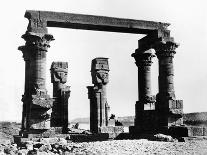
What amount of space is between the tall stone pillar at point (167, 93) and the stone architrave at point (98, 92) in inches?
162

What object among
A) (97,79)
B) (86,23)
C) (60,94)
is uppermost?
(86,23)

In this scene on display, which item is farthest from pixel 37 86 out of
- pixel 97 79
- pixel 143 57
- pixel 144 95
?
pixel 143 57

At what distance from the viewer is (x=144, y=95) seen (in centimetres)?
2048

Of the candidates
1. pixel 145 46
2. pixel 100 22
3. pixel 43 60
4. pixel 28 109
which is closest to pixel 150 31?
pixel 145 46

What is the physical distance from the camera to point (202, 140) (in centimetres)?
1507

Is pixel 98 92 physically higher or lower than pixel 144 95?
higher

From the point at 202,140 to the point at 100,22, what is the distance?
717 centimetres

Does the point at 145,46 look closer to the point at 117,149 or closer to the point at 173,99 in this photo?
the point at 173,99

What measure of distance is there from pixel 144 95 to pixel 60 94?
550 cm

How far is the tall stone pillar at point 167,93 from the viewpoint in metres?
17.3

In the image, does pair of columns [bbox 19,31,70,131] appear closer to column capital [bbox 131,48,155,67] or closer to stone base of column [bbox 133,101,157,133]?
stone base of column [bbox 133,101,157,133]

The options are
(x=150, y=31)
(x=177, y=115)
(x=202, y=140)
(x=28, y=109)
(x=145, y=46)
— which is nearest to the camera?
(x=202, y=140)

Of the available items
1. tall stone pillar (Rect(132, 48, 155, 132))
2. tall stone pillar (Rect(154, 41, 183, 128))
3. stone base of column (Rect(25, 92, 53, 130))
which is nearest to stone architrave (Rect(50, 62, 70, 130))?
tall stone pillar (Rect(132, 48, 155, 132))

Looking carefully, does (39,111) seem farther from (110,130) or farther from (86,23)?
(110,130)
